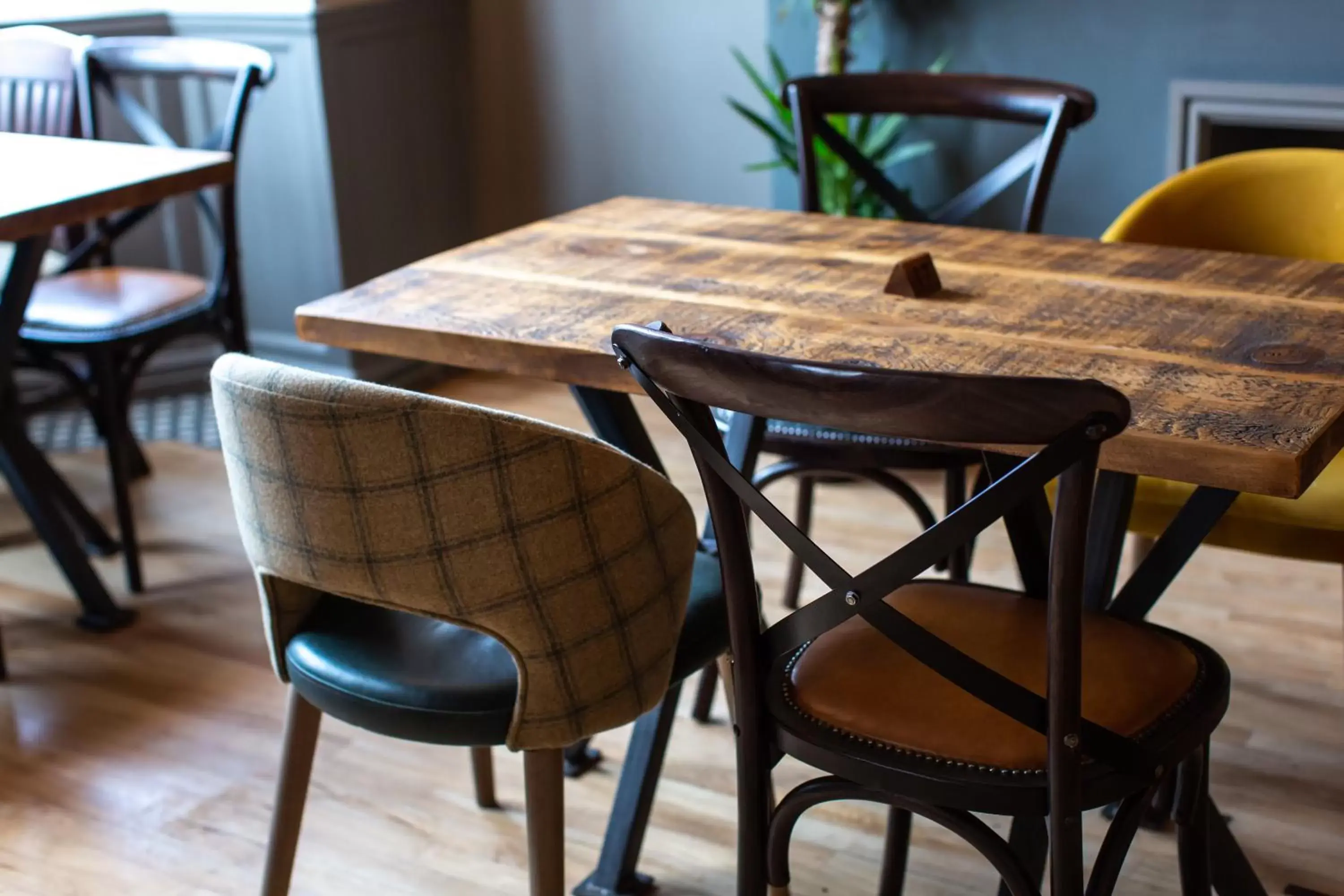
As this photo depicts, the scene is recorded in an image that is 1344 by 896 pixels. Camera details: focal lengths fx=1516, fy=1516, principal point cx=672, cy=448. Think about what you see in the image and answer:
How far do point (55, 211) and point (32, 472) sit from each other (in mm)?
575

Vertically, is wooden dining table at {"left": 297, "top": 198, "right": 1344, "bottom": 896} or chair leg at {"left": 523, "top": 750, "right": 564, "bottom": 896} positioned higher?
wooden dining table at {"left": 297, "top": 198, "right": 1344, "bottom": 896}

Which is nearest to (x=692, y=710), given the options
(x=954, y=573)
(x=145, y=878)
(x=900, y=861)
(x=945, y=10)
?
(x=954, y=573)

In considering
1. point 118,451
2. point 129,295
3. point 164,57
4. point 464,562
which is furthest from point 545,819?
point 164,57

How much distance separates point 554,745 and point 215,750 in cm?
103

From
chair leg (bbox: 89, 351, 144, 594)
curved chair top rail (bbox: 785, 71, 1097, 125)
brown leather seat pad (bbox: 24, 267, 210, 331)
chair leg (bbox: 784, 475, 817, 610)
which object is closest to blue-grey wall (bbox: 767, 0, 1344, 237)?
curved chair top rail (bbox: 785, 71, 1097, 125)

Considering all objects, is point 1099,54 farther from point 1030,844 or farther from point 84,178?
point 1030,844

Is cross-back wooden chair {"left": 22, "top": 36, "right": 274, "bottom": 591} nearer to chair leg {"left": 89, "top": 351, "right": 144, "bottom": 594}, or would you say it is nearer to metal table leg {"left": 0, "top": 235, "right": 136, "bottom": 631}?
chair leg {"left": 89, "top": 351, "right": 144, "bottom": 594}

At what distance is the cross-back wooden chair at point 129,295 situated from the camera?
2.71 m

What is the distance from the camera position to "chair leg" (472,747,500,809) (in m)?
2.07

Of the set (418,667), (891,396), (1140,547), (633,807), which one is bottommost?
(633,807)

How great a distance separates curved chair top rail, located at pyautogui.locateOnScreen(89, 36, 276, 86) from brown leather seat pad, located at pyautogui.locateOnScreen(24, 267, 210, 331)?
396 millimetres

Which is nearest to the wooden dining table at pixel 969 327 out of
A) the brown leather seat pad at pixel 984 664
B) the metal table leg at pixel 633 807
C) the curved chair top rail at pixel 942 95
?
the metal table leg at pixel 633 807

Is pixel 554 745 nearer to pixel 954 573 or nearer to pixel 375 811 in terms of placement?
pixel 375 811

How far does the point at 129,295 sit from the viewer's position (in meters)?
2.86
